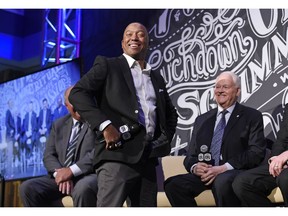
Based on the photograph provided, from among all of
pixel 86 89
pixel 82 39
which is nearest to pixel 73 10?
pixel 82 39

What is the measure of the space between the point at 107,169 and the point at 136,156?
0.15 m

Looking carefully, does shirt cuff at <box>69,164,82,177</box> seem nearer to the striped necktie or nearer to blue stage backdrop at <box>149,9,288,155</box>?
the striped necktie

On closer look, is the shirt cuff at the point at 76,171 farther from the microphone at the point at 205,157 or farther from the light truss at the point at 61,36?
the light truss at the point at 61,36

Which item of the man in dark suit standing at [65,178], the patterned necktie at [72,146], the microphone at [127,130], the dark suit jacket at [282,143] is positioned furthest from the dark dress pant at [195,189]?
the microphone at [127,130]

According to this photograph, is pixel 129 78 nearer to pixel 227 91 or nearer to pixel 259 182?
pixel 259 182

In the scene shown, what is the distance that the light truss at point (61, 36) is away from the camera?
4.97 meters

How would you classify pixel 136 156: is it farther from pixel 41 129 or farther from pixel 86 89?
pixel 41 129

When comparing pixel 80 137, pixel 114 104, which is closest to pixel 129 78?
pixel 114 104

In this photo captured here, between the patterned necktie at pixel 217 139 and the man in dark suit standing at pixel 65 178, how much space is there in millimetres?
829

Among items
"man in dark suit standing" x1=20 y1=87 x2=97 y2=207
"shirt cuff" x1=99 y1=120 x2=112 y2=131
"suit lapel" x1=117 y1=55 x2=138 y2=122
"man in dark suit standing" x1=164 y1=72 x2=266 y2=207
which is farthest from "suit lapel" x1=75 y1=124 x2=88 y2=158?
"shirt cuff" x1=99 y1=120 x2=112 y2=131

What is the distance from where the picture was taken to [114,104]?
2.46m

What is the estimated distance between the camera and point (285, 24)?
3.87 m

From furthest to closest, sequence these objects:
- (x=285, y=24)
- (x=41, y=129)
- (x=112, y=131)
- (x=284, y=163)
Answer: (x=41, y=129) < (x=285, y=24) < (x=284, y=163) < (x=112, y=131)

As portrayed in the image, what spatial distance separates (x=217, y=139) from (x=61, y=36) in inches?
88.4
